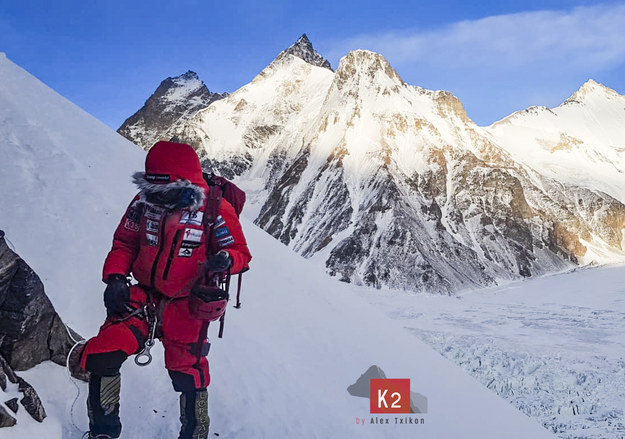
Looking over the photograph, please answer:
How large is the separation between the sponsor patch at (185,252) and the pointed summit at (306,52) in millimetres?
190494

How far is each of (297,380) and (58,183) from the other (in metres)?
5.89

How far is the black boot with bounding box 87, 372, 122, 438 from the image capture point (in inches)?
144

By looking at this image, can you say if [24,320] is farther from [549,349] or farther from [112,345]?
[549,349]

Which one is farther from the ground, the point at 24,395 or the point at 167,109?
the point at 167,109

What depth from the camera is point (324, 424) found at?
16.8 feet

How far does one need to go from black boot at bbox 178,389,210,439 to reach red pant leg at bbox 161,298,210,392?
2.9 inches

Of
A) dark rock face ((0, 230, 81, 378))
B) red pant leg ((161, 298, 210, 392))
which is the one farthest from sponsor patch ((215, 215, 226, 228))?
dark rock face ((0, 230, 81, 378))

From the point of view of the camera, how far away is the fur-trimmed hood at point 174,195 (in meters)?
3.88

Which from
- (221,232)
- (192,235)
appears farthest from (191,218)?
(221,232)

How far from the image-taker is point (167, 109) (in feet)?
582

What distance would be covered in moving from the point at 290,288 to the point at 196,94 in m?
193

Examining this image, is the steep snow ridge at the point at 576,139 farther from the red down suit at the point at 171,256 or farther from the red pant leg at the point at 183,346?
the red pant leg at the point at 183,346

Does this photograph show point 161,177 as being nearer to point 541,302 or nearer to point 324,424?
point 324,424

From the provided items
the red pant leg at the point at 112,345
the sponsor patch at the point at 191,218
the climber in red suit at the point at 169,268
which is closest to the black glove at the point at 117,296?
the climber in red suit at the point at 169,268
